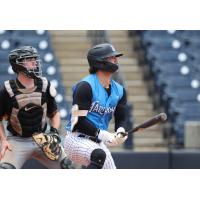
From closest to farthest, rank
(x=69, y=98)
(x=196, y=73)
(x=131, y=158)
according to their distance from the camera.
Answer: (x=131, y=158)
(x=69, y=98)
(x=196, y=73)

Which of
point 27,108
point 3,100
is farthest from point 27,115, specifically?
point 3,100

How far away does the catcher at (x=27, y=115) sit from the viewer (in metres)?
7.68

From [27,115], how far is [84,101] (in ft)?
1.77

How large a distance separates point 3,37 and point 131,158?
265 centimetres

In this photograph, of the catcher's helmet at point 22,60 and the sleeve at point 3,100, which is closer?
the sleeve at point 3,100

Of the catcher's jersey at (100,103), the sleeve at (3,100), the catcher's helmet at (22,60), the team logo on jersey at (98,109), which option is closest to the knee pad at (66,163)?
the catcher's jersey at (100,103)

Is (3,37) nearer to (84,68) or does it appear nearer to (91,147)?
(84,68)

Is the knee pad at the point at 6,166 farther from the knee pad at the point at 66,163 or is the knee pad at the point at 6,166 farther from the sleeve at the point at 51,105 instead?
the sleeve at the point at 51,105

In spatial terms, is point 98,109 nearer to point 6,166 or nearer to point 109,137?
point 109,137

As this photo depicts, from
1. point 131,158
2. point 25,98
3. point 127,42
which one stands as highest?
point 25,98

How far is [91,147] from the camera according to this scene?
Result: 7.60 metres

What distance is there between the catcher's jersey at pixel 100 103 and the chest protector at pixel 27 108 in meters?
0.28

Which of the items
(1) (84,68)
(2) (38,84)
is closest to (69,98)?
(1) (84,68)

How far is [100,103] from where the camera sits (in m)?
7.69
